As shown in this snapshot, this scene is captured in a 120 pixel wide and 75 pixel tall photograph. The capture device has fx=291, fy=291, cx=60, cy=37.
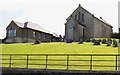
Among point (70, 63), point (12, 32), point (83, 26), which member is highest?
point (83, 26)

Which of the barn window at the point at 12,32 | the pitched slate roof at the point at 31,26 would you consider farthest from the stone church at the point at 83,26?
the barn window at the point at 12,32

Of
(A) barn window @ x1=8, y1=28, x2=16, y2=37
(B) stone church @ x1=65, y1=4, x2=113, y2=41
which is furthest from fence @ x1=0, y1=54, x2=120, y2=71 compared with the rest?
(B) stone church @ x1=65, y1=4, x2=113, y2=41

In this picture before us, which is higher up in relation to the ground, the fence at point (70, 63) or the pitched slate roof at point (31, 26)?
the pitched slate roof at point (31, 26)

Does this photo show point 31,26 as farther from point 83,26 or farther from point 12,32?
point 83,26

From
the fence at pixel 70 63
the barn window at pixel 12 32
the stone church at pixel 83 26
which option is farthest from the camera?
the stone church at pixel 83 26

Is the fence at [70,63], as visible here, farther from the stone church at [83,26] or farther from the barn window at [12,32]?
the stone church at [83,26]

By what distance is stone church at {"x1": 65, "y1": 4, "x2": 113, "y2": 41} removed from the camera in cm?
7144

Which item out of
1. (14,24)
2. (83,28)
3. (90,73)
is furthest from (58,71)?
(83,28)

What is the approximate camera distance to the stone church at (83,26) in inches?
2813

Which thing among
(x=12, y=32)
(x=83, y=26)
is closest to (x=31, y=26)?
(x=12, y=32)

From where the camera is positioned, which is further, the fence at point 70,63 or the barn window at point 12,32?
the barn window at point 12,32

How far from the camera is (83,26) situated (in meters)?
76.2

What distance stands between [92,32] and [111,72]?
2245 inches

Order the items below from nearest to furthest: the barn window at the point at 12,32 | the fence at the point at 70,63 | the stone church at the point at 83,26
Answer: the fence at the point at 70,63 < the barn window at the point at 12,32 < the stone church at the point at 83,26
